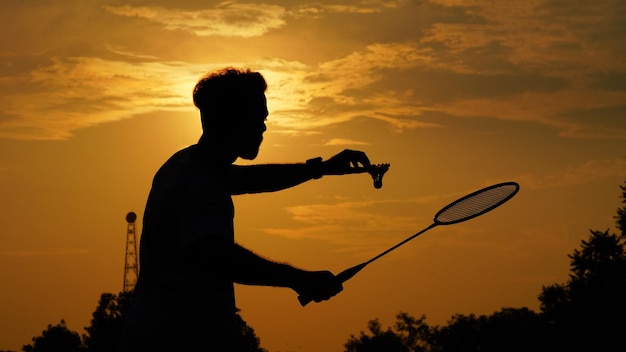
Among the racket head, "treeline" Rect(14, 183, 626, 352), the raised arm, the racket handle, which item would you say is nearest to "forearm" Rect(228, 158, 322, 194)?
the raised arm

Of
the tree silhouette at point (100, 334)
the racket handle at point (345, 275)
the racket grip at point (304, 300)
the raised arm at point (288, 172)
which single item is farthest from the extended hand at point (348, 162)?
the tree silhouette at point (100, 334)

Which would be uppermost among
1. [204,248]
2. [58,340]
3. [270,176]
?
[58,340]

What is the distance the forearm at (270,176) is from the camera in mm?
10898

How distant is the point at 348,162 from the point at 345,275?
7.95ft

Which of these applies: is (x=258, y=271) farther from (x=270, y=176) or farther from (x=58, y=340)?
(x=58, y=340)

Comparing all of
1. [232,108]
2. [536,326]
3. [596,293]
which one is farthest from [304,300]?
[536,326]

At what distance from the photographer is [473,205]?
1313 cm

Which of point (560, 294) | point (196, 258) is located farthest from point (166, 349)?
point (560, 294)

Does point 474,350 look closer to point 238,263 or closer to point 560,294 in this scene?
point 560,294

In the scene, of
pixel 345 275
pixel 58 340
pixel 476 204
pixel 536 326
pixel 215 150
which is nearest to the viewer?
pixel 215 150

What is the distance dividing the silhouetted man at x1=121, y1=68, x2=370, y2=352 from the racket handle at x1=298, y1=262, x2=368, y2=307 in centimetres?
8

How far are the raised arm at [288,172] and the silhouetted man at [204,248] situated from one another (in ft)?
6.75

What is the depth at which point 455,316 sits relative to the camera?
522 ft

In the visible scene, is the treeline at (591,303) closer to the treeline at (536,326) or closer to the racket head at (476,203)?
the treeline at (536,326)
